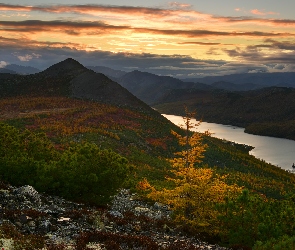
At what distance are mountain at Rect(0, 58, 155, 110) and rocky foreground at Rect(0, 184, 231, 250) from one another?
136m

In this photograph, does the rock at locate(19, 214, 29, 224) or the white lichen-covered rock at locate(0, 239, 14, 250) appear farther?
the rock at locate(19, 214, 29, 224)

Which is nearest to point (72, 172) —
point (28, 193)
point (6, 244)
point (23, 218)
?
point (28, 193)

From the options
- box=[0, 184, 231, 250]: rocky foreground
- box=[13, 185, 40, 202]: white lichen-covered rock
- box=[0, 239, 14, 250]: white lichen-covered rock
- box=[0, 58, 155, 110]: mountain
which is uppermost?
box=[0, 58, 155, 110]: mountain

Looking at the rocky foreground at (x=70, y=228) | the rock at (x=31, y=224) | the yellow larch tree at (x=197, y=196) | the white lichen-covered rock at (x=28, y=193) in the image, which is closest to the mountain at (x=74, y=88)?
the yellow larch tree at (x=197, y=196)

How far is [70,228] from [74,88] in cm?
15957

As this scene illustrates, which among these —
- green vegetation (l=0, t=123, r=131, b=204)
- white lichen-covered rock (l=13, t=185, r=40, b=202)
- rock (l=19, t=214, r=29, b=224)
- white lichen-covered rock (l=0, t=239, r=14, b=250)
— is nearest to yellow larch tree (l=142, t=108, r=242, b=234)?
green vegetation (l=0, t=123, r=131, b=204)

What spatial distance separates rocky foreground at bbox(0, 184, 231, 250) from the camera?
16172 millimetres

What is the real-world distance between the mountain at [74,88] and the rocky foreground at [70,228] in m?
136

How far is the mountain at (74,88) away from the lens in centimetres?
16600

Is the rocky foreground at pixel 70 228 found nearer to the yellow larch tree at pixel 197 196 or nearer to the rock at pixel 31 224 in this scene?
the rock at pixel 31 224

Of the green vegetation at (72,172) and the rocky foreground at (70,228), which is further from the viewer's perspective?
the green vegetation at (72,172)

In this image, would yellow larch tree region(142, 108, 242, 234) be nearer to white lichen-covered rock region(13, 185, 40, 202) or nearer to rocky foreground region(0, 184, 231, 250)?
rocky foreground region(0, 184, 231, 250)

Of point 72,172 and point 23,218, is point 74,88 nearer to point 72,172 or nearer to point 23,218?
point 72,172

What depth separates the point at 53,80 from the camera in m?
190
